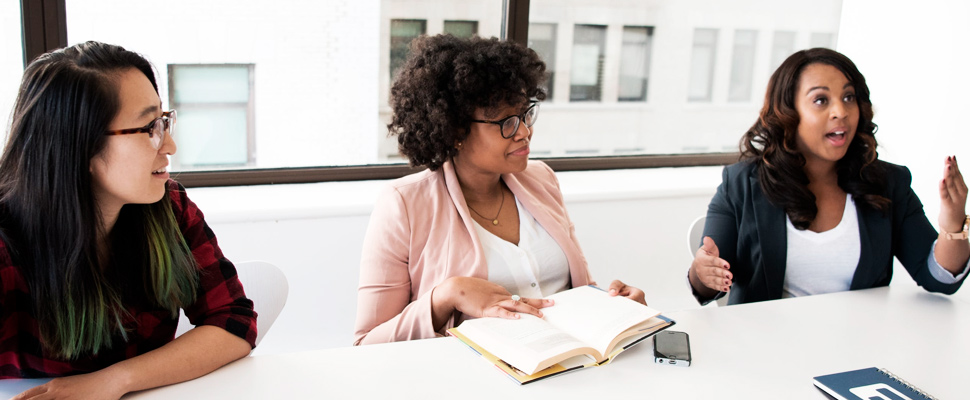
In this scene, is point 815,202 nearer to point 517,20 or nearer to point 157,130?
point 517,20

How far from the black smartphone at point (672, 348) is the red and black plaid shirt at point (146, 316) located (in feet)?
2.74

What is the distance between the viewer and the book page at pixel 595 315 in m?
1.45

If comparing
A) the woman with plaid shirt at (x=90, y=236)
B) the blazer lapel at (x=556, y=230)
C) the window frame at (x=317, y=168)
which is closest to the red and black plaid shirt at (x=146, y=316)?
the woman with plaid shirt at (x=90, y=236)

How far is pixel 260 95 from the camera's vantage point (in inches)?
113

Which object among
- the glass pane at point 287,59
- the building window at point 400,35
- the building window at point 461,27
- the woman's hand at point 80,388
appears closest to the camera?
the woman's hand at point 80,388

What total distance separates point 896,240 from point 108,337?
202 cm

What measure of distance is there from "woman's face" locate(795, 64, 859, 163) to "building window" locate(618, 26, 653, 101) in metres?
1.67

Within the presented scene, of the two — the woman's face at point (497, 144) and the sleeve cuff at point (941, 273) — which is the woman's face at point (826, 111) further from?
the woman's face at point (497, 144)

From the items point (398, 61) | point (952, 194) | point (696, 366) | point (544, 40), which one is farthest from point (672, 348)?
point (544, 40)

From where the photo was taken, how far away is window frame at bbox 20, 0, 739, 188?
2.39m

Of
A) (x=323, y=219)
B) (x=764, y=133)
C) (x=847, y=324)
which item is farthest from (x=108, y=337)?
(x=764, y=133)

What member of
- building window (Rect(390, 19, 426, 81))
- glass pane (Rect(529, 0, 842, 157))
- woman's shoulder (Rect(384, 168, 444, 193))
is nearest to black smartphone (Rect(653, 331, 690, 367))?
woman's shoulder (Rect(384, 168, 444, 193))

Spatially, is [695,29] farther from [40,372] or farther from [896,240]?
[40,372]

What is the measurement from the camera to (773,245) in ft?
6.53
